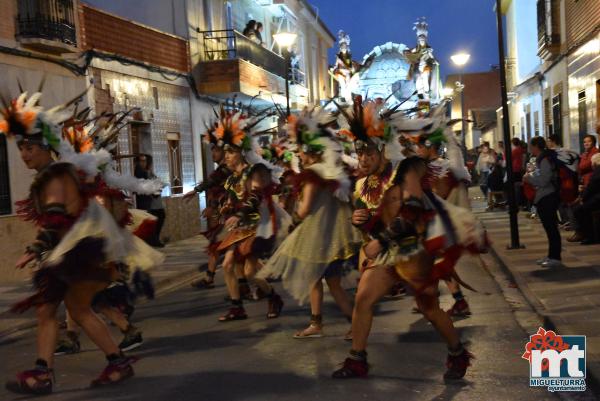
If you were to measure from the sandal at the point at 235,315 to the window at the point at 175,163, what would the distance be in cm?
1297

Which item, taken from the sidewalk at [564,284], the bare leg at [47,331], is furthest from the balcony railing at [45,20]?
the bare leg at [47,331]

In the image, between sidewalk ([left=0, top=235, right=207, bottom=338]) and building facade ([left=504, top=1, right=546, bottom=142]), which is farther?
building facade ([left=504, top=1, right=546, bottom=142])

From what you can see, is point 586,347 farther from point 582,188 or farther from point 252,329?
point 582,188

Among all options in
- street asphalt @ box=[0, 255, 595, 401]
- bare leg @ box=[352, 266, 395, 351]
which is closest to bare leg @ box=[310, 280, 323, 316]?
street asphalt @ box=[0, 255, 595, 401]

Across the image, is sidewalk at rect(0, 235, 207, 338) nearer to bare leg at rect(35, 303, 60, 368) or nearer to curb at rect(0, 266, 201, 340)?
curb at rect(0, 266, 201, 340)

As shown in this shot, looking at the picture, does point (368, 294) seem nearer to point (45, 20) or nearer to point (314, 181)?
point (314, 181)

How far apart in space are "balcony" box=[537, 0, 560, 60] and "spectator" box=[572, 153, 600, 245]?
1011 centimetres

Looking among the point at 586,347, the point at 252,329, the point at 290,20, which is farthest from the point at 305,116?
Answer: the point at 290,20

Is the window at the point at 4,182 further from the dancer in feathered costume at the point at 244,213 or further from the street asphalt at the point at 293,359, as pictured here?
the dancer in feathered costume at the point at 244,213

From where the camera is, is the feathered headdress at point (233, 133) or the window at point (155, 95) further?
the window at point (155, 95)

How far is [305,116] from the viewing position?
26.3 ft

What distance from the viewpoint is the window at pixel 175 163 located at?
22000 mm

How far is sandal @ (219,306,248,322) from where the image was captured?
29.7 ft

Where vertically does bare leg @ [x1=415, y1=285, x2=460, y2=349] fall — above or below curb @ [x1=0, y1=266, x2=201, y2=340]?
above
